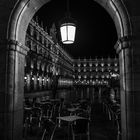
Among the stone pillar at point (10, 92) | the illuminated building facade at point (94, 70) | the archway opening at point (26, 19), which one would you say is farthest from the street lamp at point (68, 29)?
the illuminated building facade at point (94, 70)

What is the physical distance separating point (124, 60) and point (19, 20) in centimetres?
328

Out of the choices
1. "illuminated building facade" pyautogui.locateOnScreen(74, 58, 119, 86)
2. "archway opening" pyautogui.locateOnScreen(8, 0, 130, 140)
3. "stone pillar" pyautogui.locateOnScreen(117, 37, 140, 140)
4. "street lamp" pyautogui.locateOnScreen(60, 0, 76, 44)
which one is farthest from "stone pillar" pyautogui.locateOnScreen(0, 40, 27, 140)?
"illuminated building facade" pyautogui.locateOnScreen(74, 58, 119, 86)

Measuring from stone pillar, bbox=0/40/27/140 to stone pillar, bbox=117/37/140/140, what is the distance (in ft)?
10.1

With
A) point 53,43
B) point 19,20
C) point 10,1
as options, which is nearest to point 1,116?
point 19,20

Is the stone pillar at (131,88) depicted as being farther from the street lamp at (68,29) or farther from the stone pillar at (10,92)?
the stone pillar at (10,92)

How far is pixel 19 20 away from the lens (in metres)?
5.29

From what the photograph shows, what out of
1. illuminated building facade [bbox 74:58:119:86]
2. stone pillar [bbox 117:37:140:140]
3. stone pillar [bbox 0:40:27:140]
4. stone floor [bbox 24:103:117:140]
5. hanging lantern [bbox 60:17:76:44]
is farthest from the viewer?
illuminated building facade [bbox 74:58:119:86]

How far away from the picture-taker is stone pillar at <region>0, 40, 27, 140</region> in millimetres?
4934

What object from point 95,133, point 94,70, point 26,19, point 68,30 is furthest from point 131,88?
point 94,70

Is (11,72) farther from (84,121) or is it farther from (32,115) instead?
(32,115)

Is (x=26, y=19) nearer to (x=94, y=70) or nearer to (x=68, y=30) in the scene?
(x=68, y=30)

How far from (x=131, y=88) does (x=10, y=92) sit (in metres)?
3.34

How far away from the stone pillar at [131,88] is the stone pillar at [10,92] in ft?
10.1

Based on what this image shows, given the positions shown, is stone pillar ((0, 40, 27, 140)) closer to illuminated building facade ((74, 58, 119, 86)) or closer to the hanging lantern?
the hanging lantern
